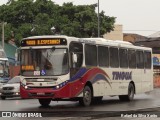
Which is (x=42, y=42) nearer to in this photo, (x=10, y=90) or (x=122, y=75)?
(x=122, y=75)

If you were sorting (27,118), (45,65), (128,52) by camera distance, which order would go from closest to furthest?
(27,118) → (45,65) → (128,52)

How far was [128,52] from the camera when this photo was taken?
1013 inches

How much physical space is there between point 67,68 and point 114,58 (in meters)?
4.62

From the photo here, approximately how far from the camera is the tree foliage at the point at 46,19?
52.7 m

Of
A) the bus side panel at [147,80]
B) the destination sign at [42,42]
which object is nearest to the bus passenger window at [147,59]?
the bus side panel at [147,80]

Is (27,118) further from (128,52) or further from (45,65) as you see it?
(128,52)

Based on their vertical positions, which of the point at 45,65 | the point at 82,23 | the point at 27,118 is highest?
the point at 82,23

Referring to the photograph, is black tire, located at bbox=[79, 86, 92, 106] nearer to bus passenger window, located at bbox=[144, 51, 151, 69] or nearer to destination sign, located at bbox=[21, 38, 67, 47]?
destination sign, located at bbox=[21, 38, 67, 47]

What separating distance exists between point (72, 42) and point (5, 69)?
14022 mm

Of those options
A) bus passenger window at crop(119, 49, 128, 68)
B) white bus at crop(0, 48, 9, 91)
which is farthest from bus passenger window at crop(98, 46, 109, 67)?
white bus at crop(0, 48, 9, 91)

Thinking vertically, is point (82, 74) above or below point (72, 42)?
below

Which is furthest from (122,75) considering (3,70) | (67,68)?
(3,70)

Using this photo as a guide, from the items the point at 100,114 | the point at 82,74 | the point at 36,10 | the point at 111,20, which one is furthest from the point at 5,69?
the point at 111,20

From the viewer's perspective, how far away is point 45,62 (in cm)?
2022
